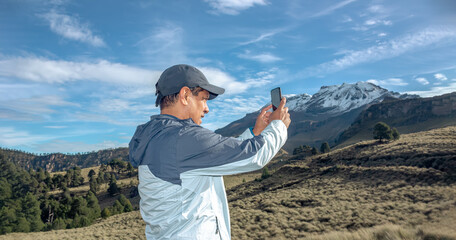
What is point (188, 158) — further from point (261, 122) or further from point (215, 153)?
point (261, 122)

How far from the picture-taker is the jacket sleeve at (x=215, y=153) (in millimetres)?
1785

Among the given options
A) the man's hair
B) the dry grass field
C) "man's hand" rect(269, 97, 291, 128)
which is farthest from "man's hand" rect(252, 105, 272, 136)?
the dry grass field

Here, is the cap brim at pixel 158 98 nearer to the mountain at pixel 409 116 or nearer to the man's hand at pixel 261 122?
the man's hand at pixel 261 122

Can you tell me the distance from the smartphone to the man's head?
23.2 inches

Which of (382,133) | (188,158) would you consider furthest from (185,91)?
→ (382,133)

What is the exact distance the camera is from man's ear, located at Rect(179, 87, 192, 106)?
2092 millimetres

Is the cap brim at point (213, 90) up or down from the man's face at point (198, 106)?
up

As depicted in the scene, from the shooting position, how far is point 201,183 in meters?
1.98

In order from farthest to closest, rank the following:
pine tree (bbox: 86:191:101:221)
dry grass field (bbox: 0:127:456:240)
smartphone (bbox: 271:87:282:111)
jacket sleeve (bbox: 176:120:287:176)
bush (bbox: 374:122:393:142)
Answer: bush (bbox: 374:122:393:142), pine tree (bbox: 86:191:101:221), dry grass field (bbox: 0:127:456:240), smartphone (bbox: 271:87:282:111), jacket sleeve (bbox: 176:120:287:176)

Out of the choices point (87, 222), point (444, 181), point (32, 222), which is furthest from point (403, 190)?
point (32, 222)

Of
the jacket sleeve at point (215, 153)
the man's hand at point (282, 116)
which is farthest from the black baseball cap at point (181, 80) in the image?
the man's hand at point (282, 116)

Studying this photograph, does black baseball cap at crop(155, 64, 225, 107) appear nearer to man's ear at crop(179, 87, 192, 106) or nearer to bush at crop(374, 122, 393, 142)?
man's ear at crop(179, 87, 192, 106)

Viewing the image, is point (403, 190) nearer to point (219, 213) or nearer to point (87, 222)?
point (219, 213)

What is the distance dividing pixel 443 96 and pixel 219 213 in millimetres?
164629
